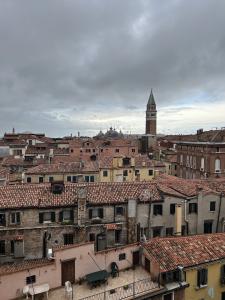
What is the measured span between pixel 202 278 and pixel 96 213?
34.7 ft

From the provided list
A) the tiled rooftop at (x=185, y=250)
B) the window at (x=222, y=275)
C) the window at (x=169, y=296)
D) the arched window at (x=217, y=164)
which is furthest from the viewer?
the arched window at (x=217, y=164)

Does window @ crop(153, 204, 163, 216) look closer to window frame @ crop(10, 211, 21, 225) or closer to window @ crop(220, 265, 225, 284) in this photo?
window @ crop(220, 265, 225, 284)

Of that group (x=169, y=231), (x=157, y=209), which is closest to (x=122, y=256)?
(x=157, y=209)

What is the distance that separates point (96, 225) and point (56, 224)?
11.2ft

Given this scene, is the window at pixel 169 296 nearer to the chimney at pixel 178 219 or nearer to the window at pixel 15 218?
the chimney at pixel 178 219

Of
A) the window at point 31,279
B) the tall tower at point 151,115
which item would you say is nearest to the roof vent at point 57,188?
the window at point 31,279

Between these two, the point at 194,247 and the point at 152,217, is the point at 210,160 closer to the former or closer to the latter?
the point at 152,217

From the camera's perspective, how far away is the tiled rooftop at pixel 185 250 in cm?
2052

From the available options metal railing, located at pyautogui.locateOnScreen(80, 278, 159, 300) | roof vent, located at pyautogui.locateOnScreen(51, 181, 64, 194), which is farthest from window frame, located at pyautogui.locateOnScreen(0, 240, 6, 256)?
metal railing, located at pyautogui.locateOnScreen(80, 278, 159, 300)

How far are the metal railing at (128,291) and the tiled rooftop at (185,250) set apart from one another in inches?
54.7

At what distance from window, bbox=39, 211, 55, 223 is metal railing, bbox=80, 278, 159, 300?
9.64 meters

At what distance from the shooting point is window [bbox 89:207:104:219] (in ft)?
91.1

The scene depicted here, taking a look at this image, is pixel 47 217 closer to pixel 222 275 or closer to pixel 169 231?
pixel 169 231

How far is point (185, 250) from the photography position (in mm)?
21594
